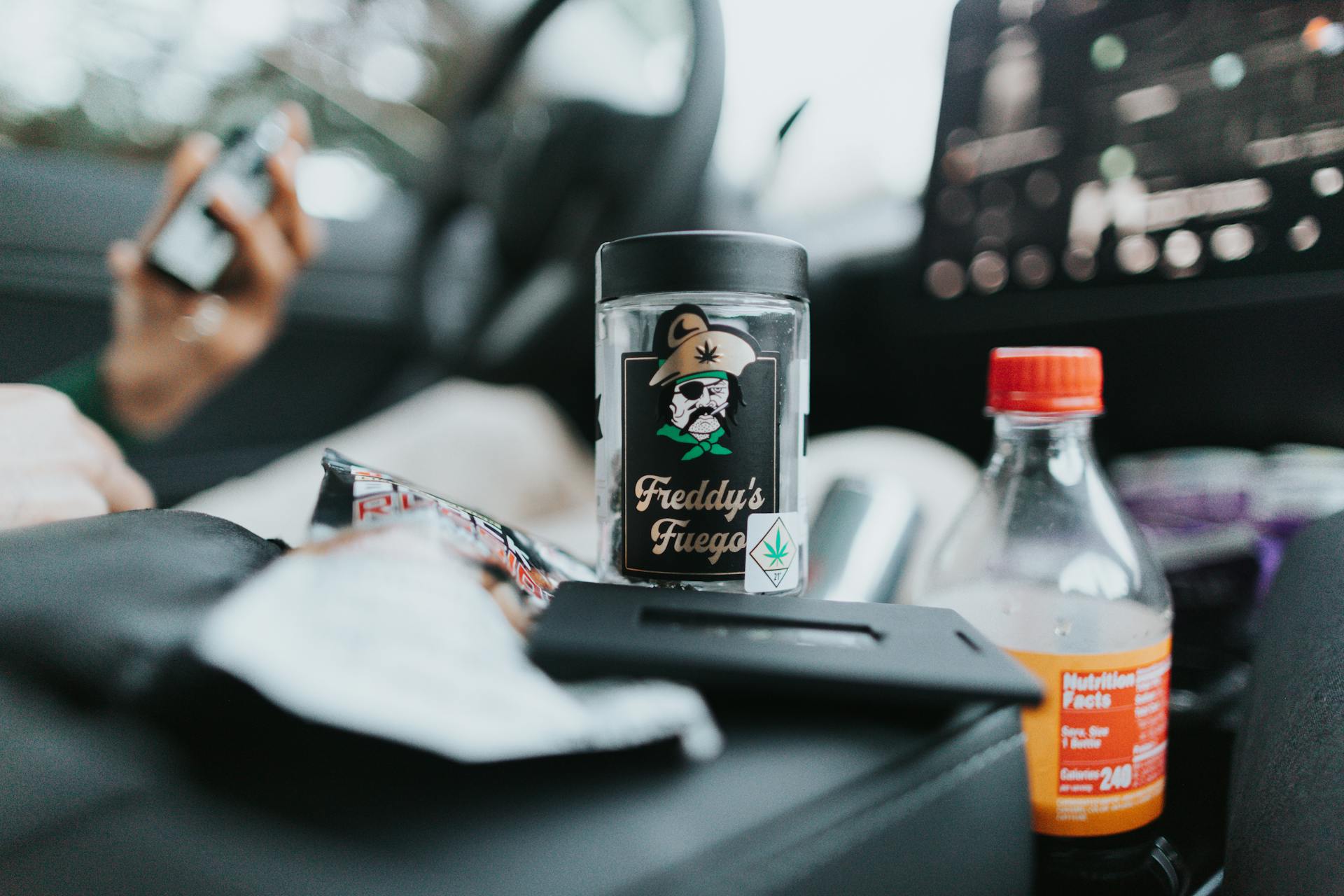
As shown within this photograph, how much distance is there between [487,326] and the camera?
135 cm

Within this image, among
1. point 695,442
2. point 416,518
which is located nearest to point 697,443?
point 695,442

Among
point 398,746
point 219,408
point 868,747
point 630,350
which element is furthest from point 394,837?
point 219,408

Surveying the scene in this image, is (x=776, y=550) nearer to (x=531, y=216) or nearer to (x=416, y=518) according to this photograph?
(x=416, y=518)

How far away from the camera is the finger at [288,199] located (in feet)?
3.35

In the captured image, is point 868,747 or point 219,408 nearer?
point 868,747

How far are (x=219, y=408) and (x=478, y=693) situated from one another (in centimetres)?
150

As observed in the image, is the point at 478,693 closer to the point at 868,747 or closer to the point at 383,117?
the point at 868,747

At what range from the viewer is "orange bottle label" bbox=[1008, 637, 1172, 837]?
44 cm

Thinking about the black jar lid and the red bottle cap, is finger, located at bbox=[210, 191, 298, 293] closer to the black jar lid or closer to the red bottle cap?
the black jar lid

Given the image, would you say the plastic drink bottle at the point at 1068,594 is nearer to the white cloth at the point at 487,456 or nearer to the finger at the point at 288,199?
the white cloth at the point at 487,456

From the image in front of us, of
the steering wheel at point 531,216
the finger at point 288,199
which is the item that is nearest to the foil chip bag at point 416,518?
the steering wheel at point 531,216

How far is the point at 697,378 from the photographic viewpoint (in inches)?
18.3

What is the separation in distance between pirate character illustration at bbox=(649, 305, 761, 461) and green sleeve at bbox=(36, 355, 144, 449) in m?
0.76

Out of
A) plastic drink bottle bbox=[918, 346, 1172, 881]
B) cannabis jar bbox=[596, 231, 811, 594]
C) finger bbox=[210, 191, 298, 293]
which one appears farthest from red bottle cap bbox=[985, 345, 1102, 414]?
finger bbox=[210, 191, 298, 293]
